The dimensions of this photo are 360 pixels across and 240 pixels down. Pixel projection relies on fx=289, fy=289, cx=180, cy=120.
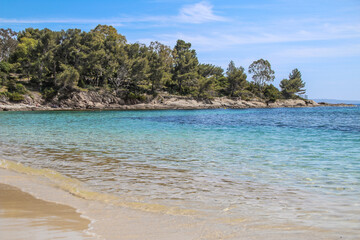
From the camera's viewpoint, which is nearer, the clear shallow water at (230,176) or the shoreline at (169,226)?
the shoreline at (169,226)

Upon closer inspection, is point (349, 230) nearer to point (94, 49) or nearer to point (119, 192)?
point (119, 192)

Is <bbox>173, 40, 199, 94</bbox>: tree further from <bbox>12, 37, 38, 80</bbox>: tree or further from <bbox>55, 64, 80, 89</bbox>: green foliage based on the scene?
<bbox>12, 37, 38, 80</bbox>: tree

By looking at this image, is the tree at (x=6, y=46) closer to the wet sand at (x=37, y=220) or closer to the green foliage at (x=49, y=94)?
the green foliage at (x=49, y=94)

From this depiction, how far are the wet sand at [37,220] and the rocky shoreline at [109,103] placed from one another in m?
58.1

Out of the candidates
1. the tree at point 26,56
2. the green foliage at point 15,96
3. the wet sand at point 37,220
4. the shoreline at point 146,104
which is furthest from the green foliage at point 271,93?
the wet sand at point 37,220

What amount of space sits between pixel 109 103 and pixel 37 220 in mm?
70834

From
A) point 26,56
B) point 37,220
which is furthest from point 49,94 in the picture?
point 37,220

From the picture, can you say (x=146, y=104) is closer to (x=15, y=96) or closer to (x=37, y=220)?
(x=15, y=96)

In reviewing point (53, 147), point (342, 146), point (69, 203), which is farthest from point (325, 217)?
point (53, 147)

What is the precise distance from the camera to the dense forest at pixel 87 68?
66000 millimetres

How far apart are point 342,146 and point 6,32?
102m

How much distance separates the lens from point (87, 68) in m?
70.9

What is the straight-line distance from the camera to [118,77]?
7544 cm

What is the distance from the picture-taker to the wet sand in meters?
3.73
